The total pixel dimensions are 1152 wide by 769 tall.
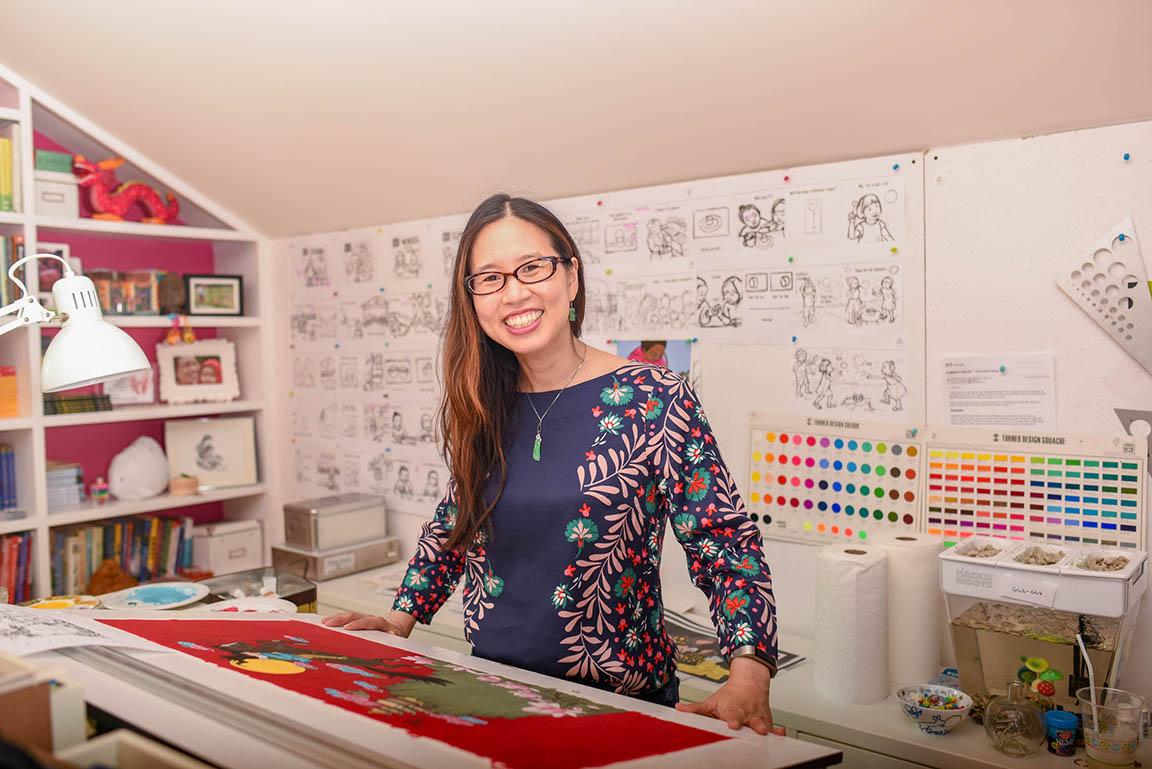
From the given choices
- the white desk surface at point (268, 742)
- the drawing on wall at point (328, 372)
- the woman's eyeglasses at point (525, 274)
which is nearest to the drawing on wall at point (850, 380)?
the woman's eyeglasses at point (525, 274)

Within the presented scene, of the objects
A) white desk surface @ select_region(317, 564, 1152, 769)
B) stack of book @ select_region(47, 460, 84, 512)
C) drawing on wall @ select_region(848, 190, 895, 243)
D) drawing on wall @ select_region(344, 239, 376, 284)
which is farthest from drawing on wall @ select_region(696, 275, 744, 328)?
stack of book @ select_region(47, 460, 84, 512)

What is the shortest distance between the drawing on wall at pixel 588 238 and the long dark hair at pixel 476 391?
104 cm

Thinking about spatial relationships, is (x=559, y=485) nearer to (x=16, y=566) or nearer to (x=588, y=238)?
(x=588, y=238)

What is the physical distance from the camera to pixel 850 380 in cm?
217

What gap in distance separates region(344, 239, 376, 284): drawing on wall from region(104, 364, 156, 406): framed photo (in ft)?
2.57

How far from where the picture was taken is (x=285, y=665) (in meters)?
1.06

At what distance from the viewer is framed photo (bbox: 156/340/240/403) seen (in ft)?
11.1

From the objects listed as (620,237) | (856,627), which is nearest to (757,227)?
(620,237)

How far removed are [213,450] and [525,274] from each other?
241 centimetres

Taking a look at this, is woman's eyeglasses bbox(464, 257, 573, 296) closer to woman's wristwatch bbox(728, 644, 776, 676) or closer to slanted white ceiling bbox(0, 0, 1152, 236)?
woman's wristwatch bbox(728, 644, 776, 676)

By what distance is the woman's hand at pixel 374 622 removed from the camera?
143cm

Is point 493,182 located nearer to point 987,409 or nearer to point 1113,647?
point 987,409

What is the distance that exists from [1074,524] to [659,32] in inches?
51.7

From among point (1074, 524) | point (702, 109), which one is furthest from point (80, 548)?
point (1074, 524)
